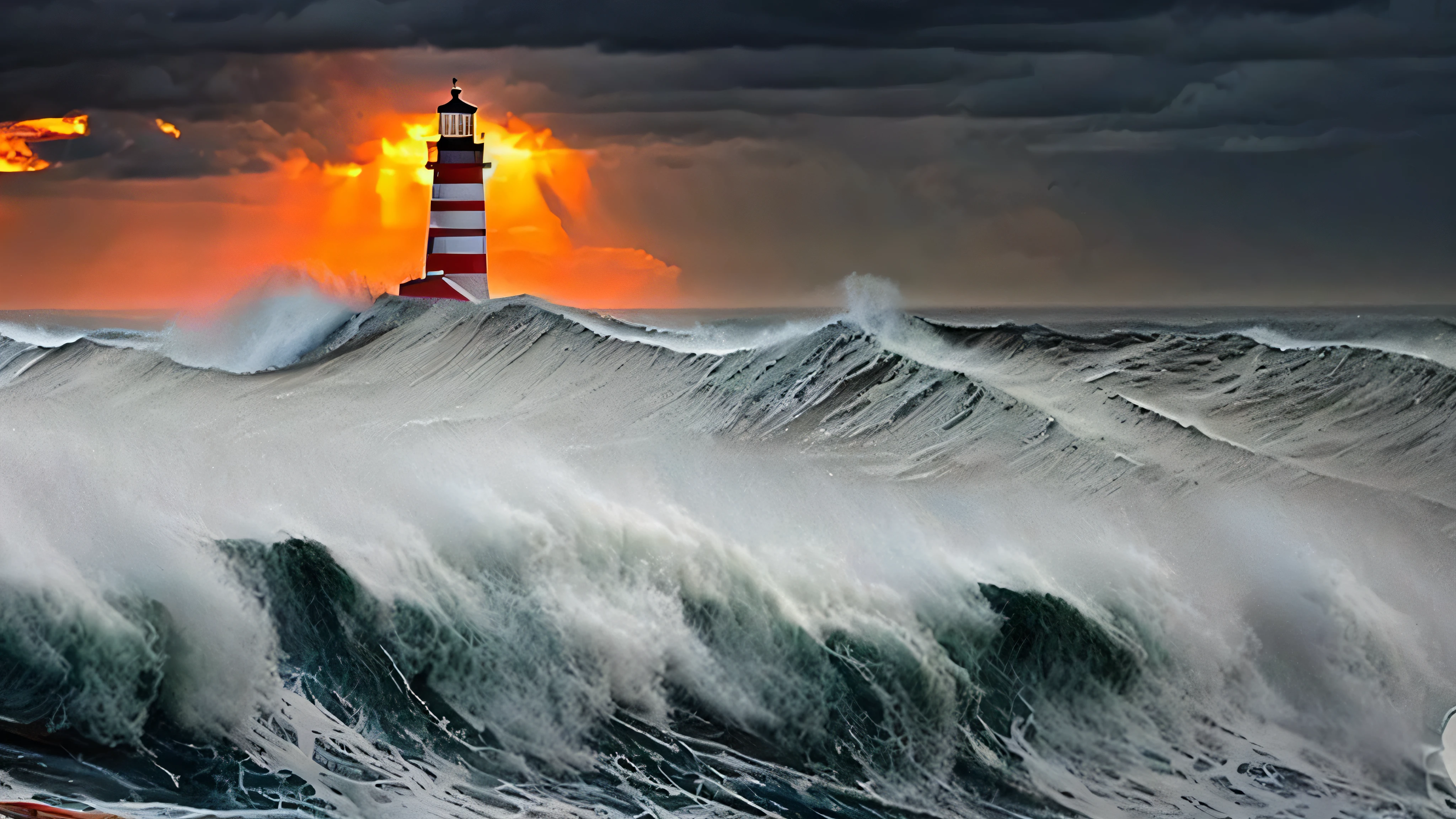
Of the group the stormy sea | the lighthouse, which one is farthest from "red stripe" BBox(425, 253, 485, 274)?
the stormy sea

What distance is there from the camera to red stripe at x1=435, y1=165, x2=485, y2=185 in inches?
844

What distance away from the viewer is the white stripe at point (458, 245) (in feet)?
70.3

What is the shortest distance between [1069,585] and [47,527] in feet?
25.5

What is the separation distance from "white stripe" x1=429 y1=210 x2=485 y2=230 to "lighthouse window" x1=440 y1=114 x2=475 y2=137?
99 cm

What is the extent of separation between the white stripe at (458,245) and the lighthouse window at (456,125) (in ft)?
4.32

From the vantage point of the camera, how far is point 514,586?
12367 millimetres

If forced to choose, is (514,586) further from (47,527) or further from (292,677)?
(47,527)

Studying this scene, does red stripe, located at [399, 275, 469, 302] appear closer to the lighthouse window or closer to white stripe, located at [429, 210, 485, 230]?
white stripe, located at [429, 210, 485, 230]

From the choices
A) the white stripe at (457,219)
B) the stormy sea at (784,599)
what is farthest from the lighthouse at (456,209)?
the stormy sea at (784,599)

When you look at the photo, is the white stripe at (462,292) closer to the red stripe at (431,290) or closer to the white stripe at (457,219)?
the red stripe at (431,290)

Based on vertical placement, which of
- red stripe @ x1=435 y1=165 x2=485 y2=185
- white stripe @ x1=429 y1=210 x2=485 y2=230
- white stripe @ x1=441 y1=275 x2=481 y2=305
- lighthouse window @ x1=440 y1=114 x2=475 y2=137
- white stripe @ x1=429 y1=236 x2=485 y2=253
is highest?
lighthouse window @ x1=440 y1=114 x2=475 y2=137

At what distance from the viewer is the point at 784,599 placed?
12.3 metres

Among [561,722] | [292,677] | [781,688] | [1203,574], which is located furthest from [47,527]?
[1203,574]

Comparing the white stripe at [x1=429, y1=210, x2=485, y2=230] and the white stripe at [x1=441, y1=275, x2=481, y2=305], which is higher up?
the white stripe at [x1=429, y1=210, x2=485, y2=230]
